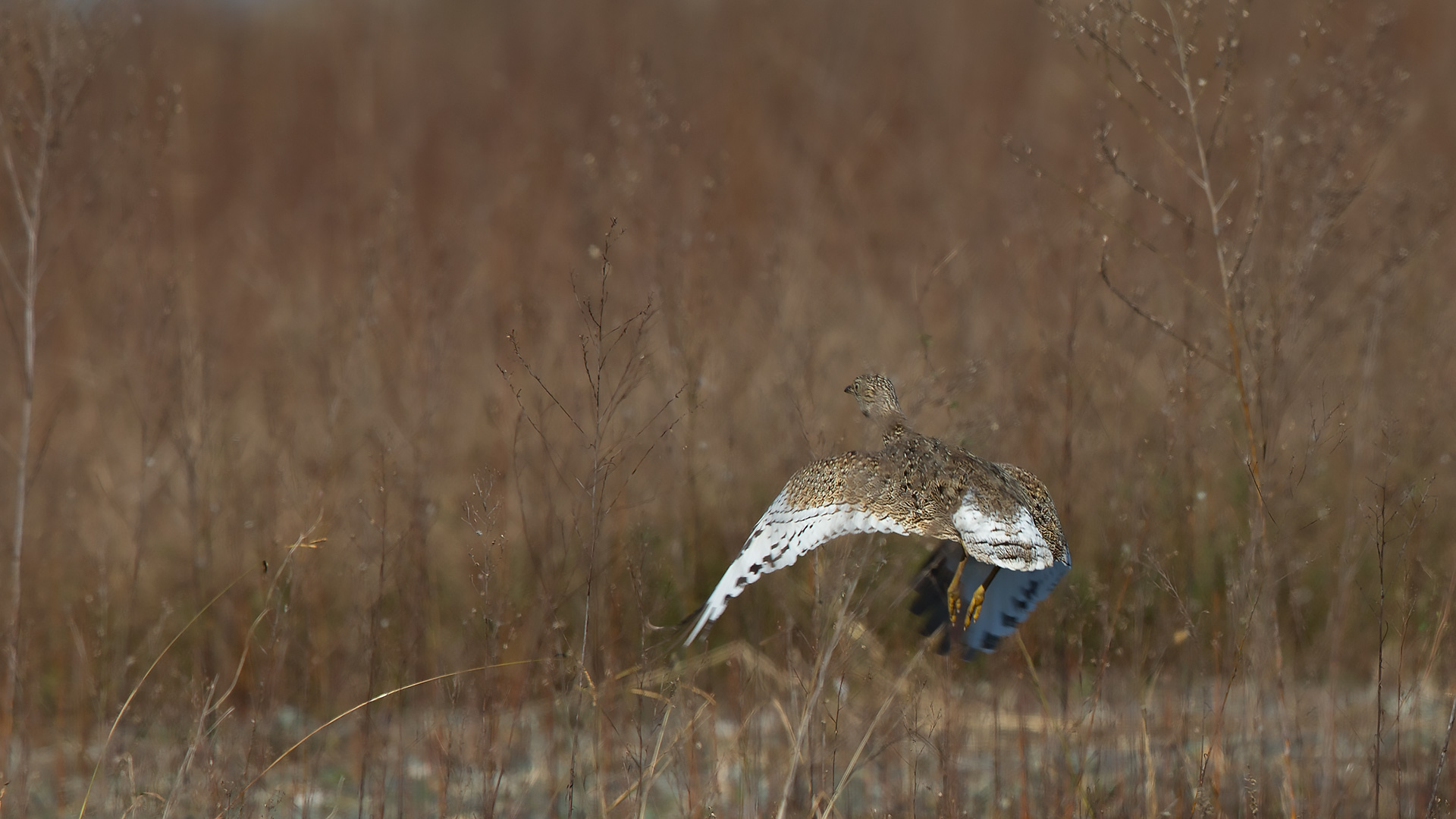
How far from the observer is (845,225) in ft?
27.9

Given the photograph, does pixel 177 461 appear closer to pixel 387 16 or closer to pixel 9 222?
pixel 9 222

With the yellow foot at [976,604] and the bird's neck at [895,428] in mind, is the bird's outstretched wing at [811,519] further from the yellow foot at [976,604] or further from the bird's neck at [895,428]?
the yellow foot at [976,604]

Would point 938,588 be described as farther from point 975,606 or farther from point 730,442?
point 730,442

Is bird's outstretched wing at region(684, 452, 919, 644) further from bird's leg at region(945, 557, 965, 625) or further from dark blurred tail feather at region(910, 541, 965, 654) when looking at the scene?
dark blurred tail feather at region(910, 541, 965, 654)

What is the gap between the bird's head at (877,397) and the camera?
3.30 metres

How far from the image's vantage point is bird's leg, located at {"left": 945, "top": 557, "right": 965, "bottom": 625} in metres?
3.22

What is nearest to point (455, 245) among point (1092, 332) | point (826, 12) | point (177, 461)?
point (177, 461)

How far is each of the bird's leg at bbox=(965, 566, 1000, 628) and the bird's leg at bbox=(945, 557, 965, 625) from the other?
1.3 inches

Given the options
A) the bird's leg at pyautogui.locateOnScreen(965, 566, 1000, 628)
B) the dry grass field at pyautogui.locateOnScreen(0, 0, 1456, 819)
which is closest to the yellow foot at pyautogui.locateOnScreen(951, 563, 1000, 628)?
the bird's leg at pyautogui.locateOnScreen(965, 566, 1000, 628)

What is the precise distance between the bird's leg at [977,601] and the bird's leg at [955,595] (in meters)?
0.03

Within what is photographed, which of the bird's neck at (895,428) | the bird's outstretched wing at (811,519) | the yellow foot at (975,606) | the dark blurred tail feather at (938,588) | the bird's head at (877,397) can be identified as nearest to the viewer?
the bird's outstretched wing at (811,519)

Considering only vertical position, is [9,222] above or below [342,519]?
above

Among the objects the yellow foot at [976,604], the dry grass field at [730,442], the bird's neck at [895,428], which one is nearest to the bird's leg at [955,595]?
the yellow foot at [976,604]

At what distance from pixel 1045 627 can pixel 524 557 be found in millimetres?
2526
